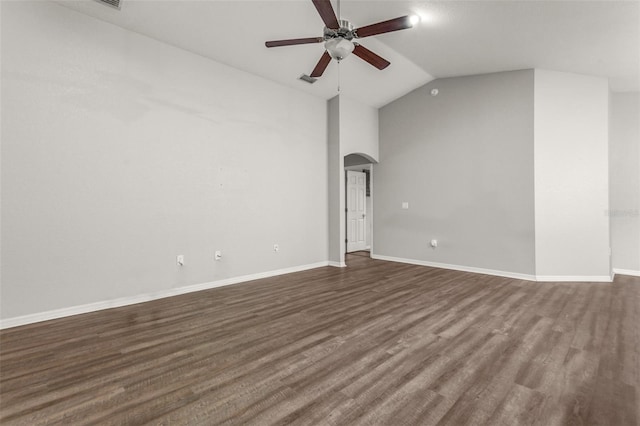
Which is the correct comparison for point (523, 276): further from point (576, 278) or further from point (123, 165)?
point (123, 165)

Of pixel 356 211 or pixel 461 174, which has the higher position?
pixel 461 174

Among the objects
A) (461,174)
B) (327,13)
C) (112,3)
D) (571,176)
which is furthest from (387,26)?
(571,176)

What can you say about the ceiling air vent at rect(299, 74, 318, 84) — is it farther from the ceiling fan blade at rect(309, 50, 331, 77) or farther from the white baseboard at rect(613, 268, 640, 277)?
the white baseboard at rect(613, 268, 640, 277)

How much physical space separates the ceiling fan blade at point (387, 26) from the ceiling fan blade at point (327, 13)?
241 mm

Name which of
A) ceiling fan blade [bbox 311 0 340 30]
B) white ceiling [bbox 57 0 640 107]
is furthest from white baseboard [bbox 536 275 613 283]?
ceiling fan blade [bbox 311 0 340 30]

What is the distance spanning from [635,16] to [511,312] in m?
3.61

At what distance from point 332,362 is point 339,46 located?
9.37 ft

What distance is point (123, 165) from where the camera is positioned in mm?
3650

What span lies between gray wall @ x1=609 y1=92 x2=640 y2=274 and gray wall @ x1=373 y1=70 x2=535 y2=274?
1814 millimetres

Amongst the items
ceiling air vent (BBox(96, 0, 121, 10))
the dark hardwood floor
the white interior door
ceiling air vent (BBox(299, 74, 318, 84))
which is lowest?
the dark hardwood floor

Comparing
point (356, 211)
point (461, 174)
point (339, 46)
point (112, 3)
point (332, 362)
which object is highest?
point (112, 3)

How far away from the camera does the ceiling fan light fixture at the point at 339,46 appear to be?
2.92 metres

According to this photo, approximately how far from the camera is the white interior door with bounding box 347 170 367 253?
802 centimetres

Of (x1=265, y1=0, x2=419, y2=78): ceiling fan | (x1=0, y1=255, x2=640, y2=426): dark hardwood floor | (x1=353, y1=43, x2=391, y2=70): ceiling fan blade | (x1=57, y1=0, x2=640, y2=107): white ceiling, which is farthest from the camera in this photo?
(x1=57, y1=0, x2=640, y2=107): white ceiling
